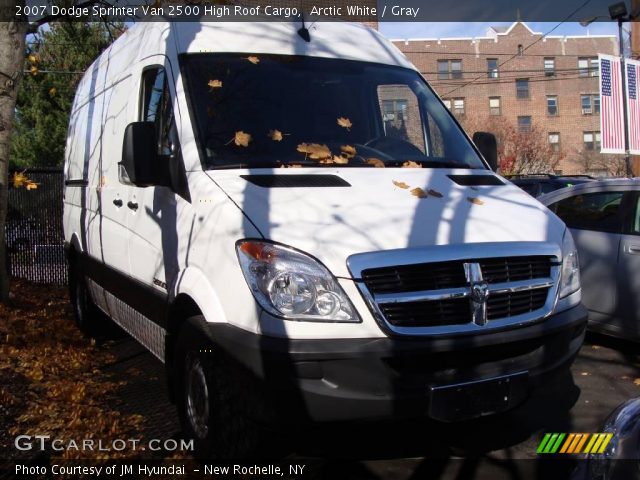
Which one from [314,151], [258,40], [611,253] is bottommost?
[611,253]

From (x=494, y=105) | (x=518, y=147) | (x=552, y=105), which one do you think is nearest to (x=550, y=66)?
(x=552, y=105)

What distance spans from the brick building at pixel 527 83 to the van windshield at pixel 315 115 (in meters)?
45.1

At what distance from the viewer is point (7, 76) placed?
675 cm

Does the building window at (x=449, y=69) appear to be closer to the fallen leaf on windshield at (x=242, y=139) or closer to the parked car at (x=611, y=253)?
the parked car at (x=611, y=253)

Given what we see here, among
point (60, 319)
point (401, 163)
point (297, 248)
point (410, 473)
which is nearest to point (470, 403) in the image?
point (410, 473)

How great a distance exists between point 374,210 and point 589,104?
53251 mm

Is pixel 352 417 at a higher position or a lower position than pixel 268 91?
lower

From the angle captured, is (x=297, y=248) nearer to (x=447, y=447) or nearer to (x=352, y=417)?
(x=352, y=417)

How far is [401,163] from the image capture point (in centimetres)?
409

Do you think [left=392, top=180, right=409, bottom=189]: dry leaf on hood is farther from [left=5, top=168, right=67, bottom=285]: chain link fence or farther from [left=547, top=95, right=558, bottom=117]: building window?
[left=547, top=95, right=558, bottom=117]: building window

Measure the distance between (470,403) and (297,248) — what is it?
113 centimetres

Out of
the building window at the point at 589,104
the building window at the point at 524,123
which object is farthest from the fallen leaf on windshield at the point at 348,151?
the building window at the point at 589,104

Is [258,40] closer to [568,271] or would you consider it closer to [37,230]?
[568,271]

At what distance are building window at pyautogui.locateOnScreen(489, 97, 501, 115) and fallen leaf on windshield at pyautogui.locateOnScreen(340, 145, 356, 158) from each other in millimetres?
47655
